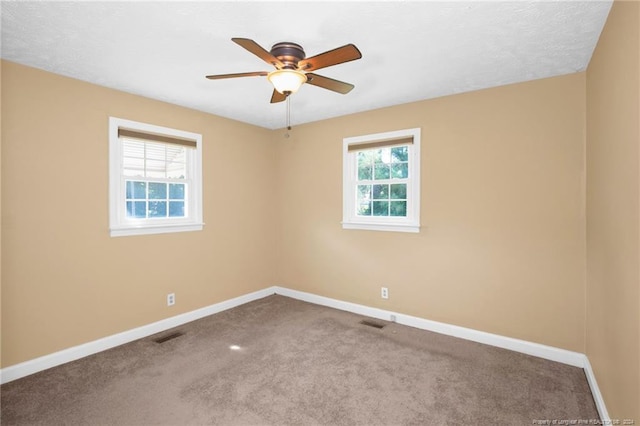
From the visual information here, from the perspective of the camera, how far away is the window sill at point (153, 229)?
331 cm

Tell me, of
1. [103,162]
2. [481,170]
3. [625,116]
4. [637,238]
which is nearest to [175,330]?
[103,162]

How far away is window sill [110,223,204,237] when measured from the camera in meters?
3.31

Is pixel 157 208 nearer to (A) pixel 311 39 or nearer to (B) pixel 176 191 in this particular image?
(B) pixel 176 191

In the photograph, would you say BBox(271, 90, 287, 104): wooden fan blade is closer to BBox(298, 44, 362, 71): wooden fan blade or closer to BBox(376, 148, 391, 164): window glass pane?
BBox(298, 44, 362, 71): wooden fan blade

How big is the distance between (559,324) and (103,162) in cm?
Answer: 449

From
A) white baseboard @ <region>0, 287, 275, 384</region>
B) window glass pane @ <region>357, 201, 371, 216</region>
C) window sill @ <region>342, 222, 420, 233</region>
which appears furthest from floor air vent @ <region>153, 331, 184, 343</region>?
A: window glass pane @ <region>357, 201, 371, 216</region>

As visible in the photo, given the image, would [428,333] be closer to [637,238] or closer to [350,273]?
[350,273]

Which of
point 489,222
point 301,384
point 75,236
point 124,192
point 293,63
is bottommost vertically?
point 301,384

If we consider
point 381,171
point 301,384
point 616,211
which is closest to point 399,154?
point 381,171

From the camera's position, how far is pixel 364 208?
427 centimetres

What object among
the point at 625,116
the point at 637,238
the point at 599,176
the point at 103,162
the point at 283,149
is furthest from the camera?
the point at 283,149

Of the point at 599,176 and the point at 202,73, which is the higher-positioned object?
the point at 202,73

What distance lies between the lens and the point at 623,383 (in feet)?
5.70

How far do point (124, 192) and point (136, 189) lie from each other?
0.55 ft
